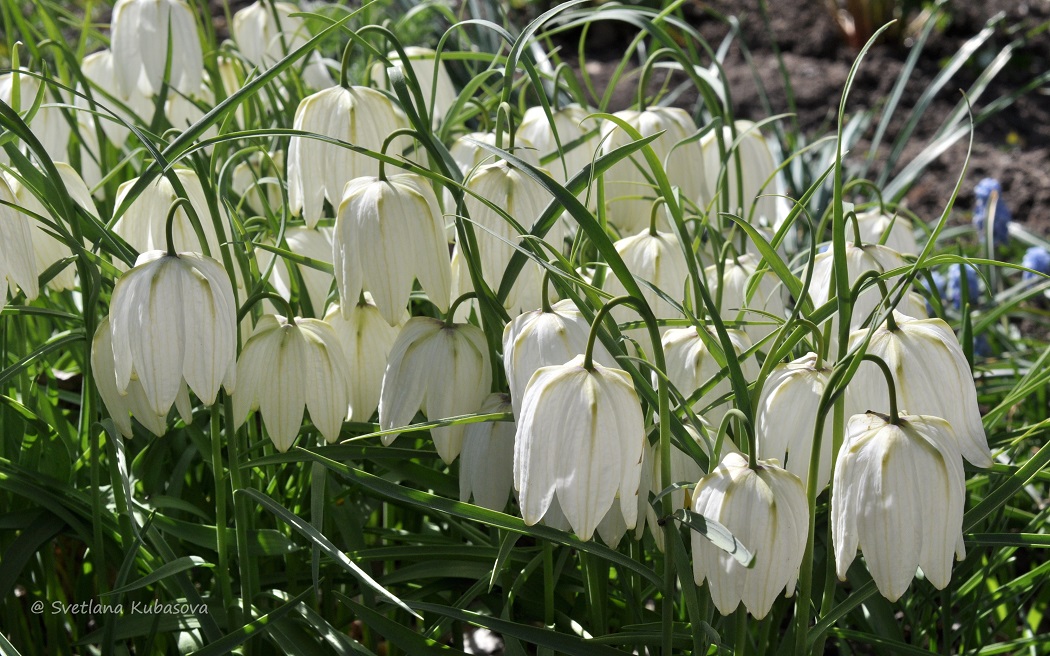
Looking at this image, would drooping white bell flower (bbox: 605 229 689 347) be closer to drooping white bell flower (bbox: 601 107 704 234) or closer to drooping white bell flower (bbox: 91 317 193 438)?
drooping white bell flower (bbox: 601 107 704 234)

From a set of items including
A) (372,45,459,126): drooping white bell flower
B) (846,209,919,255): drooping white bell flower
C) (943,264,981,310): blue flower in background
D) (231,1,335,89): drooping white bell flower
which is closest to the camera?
(846,209,919,255): drooping white bell flower

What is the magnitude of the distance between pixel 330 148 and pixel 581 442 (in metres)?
0.56

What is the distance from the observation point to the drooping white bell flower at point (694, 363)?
1.03 m

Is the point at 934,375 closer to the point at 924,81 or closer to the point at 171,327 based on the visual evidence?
the point at 171,327

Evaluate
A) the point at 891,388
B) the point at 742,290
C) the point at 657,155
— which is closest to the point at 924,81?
the point at 657,155

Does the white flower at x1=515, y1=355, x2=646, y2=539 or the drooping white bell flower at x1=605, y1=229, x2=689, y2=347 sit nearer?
the white flower at x1=515, y1=355, x2=646, y2=539

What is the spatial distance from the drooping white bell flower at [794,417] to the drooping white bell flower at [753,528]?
3.3 inches

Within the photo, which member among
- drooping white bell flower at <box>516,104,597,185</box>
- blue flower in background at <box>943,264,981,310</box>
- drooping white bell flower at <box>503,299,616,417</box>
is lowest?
blue flower in background at <box>943,264,981,310</box>

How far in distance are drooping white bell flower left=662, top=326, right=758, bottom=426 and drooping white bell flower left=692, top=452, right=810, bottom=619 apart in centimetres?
20

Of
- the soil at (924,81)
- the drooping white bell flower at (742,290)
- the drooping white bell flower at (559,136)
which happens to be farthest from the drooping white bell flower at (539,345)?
the soil at (924,81)

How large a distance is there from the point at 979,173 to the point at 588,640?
3018mm

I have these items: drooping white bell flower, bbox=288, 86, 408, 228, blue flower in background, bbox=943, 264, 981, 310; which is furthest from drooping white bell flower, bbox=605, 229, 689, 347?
blue flower in background, bbox=943, 264, 981, 310

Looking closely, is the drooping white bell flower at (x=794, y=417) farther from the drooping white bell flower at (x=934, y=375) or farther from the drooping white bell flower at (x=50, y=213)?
the drooping white bell flower at (x=50, y=213)

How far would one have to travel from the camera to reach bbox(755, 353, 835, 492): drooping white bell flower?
910 mm
